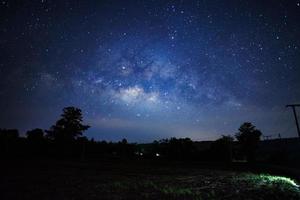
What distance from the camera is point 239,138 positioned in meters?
57.0

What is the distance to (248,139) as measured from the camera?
56188 millimetres

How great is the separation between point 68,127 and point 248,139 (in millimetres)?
37244

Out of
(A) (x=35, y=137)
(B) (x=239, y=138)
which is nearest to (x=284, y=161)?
(B) (x=239, y=138)

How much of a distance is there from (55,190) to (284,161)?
44.4 meters

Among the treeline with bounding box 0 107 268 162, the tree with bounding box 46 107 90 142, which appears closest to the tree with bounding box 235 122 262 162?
the treeline with bounding box 0 107 268 162

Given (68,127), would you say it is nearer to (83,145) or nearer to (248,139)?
(83,145)

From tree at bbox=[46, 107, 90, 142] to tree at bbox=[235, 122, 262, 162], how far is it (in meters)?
32.7

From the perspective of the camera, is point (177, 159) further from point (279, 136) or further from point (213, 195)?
point (213, 195)

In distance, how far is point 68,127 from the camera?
63.0 m

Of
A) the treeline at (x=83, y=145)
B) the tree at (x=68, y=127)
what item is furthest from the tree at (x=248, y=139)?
the tree at (x=68, y=127)

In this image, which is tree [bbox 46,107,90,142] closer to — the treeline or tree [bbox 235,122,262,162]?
the treeline

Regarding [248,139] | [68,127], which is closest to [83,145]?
[68,127]

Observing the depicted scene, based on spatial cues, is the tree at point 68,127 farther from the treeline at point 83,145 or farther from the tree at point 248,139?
the tree at point 248,139

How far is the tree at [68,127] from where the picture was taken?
62312 mm
